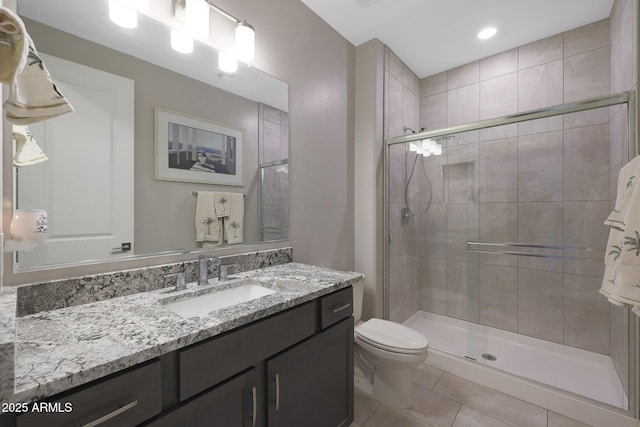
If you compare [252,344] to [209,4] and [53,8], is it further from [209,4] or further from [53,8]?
[209,4]

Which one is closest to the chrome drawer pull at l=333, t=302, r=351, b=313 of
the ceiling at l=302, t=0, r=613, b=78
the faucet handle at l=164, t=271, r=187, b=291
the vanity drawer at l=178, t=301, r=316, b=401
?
the vanity drawer at l=178, t=301, r=316, b=401

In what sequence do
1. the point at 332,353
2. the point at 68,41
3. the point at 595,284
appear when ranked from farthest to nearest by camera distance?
the point at 595,284, the point at 332,353, the point at 68,41

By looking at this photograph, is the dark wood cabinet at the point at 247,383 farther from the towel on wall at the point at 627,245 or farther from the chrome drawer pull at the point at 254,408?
the towel on wall at the point at 627,245

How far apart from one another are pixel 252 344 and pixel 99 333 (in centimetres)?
43

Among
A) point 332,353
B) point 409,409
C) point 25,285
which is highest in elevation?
point 25,285

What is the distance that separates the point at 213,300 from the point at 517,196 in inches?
96.8

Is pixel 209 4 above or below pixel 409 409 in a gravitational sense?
above

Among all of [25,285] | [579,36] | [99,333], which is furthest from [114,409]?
[579,36]

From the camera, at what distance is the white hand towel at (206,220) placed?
4.52 feet

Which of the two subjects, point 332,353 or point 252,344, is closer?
point 252,344

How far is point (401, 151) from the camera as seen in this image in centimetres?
244

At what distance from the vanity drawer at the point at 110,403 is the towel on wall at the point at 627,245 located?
1.70 m

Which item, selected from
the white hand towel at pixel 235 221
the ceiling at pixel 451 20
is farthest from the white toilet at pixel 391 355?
the ceiling at pixel 451 20

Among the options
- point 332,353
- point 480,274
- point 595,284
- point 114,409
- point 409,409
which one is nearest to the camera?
point 114,409
